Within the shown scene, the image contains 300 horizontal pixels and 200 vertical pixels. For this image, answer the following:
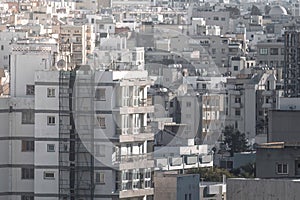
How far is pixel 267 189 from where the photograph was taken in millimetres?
12977

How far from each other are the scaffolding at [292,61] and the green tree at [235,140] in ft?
23.4

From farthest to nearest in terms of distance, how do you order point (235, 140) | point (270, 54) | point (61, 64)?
point (270, 54) → point (235, 140) → point (61, 64)

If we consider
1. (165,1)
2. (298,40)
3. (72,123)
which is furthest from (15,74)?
(165,1)

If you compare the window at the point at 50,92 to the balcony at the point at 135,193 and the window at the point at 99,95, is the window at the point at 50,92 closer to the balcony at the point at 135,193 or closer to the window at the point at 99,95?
the window at the point at 99,95

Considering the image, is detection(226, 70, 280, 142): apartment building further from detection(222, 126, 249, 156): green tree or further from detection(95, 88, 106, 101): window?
detection(95, 88, 106, 101): window

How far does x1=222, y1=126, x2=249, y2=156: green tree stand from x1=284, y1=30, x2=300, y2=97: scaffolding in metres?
7.13

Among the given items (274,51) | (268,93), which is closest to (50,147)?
(268,93)

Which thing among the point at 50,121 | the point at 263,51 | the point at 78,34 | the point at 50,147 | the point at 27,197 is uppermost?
the point at 50,121

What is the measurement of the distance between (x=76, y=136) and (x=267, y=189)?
A: 215 inches

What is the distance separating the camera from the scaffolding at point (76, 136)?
18.1m

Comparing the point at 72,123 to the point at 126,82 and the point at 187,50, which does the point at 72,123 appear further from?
the point at 187,50

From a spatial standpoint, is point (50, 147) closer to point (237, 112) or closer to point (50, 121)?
point (50, 121)

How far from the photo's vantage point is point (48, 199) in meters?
18.0

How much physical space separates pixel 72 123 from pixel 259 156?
3709 millimetres
